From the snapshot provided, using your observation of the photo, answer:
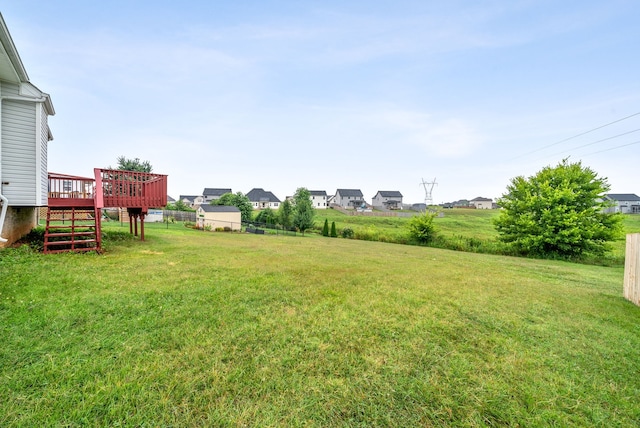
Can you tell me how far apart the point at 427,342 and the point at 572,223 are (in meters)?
16.7

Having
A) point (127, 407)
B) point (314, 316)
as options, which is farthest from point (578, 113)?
point (127, 407)

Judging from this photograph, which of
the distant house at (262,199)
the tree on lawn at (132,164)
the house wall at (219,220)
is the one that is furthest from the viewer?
the distant house at (262,199)

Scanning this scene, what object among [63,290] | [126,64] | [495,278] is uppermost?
[126,64]

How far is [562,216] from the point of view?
14.4 m

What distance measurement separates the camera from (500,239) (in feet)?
55.1

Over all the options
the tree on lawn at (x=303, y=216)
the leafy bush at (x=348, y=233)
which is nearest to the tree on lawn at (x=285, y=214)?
the tree on lawn at (x=303, y=216)

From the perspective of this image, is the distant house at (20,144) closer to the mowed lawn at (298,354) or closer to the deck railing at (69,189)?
the deck railing at (69,189)

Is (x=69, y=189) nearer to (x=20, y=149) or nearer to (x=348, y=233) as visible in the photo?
(x=20, y=149)

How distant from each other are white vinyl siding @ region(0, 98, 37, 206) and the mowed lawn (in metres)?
2.22

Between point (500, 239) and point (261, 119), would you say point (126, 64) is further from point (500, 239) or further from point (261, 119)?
point (500, 239)

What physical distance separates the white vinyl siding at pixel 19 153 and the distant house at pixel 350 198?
2567 inches

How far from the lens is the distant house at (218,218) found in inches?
1084

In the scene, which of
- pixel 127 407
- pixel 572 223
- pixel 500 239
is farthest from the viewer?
pixel 500 239

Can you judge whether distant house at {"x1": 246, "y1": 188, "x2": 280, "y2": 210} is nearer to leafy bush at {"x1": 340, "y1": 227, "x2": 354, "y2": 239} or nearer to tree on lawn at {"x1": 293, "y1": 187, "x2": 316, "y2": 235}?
Result: tree on lawn at {"x1": 293, "y1": 187, "x2": 316, "y2": 235}
